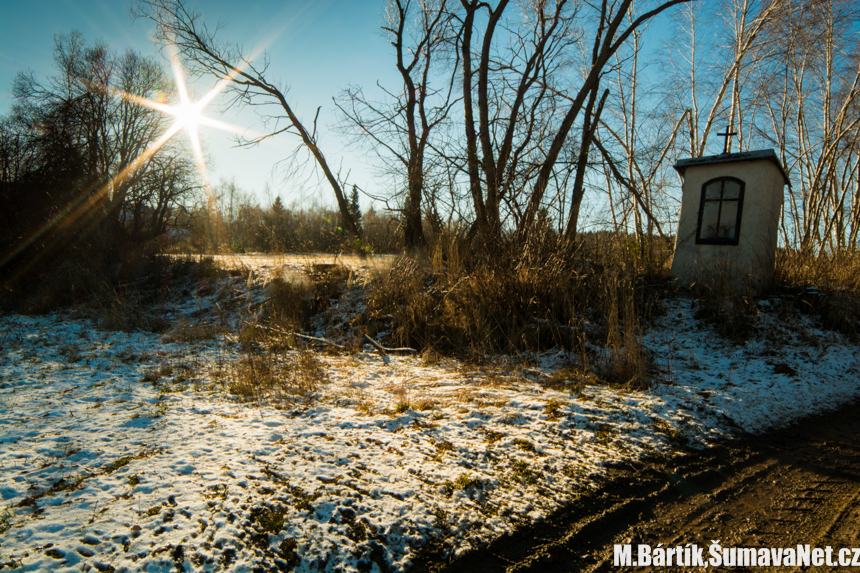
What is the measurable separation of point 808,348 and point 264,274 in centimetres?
887

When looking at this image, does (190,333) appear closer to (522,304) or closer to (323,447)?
(323,447)

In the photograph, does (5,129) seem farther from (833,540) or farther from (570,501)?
(833,540)

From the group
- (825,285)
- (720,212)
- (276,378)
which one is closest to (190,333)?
(276,378)

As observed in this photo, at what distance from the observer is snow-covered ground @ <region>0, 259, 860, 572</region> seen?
5.36ft

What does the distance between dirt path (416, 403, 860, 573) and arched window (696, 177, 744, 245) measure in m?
5.45

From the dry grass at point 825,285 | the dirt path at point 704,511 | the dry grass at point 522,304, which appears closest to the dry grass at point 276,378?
the dry grass at point 522,304

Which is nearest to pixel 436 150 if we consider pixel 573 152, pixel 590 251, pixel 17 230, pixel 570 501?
pixel 573 152

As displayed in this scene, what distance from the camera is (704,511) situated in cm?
202

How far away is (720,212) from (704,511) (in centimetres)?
702

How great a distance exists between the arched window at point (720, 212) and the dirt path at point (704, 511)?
5.45 m

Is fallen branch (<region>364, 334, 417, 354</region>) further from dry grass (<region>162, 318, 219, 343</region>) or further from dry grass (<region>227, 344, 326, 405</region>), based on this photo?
dry grass (<region>162, 318, 219, 343</region>)

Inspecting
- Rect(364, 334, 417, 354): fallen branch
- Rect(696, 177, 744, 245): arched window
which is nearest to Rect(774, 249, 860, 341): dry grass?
Rect(696, 177, 744, 245): arched window

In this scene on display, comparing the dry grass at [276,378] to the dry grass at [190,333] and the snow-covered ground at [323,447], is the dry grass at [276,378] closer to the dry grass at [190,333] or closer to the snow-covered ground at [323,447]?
the snow-covered ground at [323,447]

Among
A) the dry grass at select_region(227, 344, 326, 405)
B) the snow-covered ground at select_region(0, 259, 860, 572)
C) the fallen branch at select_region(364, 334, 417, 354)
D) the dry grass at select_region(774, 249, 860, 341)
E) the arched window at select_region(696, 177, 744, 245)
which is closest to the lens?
the snow-covered ground at select_region(0, 259, 860, 572)
